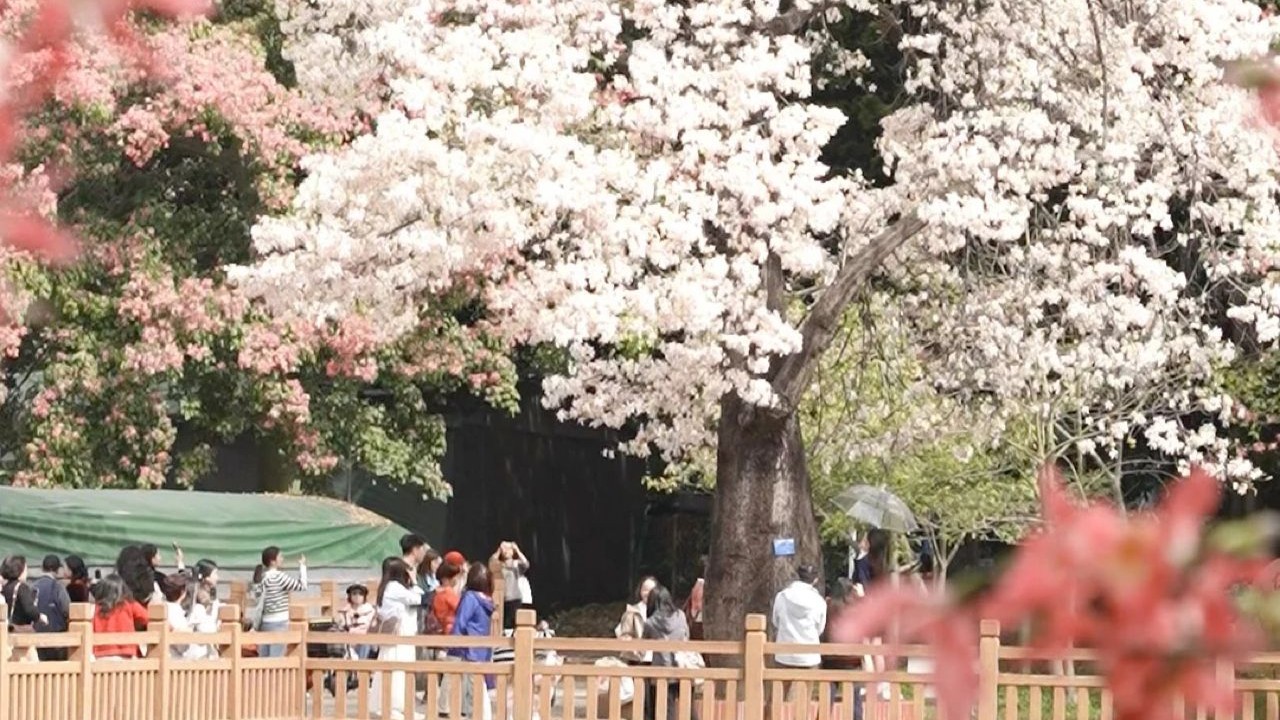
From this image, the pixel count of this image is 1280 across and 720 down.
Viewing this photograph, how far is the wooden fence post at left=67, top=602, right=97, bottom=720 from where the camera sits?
16359 millimetres

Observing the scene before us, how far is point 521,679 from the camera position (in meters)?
17.6

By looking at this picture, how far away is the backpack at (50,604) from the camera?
19312 millimetres

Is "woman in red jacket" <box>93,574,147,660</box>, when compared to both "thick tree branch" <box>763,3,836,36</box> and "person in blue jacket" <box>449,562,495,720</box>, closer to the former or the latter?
"person in blue jacket" <box>449,562,495,720</box>

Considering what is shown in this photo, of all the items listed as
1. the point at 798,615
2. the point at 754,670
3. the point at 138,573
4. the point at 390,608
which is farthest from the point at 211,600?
the point at 754,670

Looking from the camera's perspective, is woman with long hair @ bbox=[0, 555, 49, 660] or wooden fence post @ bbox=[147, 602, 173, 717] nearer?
wooden fence post @ bbox=[147, 602, 173, 717]

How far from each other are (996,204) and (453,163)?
182 inches

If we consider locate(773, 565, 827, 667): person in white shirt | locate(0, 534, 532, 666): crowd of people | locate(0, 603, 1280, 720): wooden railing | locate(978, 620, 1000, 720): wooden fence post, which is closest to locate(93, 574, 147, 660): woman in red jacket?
locate(0, 534, 532, 666): crowd of people

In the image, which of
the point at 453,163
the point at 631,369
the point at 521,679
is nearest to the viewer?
the point at 521,679

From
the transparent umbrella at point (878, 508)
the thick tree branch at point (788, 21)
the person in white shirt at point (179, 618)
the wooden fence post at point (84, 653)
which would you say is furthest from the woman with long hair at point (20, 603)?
the transparent umbrella at point (878, 508)

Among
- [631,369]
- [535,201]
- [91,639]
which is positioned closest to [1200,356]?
[631,369]

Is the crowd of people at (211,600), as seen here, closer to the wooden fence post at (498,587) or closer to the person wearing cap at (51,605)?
the person wearing cap at (51,605)

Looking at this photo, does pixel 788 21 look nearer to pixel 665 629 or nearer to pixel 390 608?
pixel 665 629

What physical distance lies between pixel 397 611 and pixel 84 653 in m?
4.58

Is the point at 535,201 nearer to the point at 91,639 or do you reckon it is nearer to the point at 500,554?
the point at 91,639
